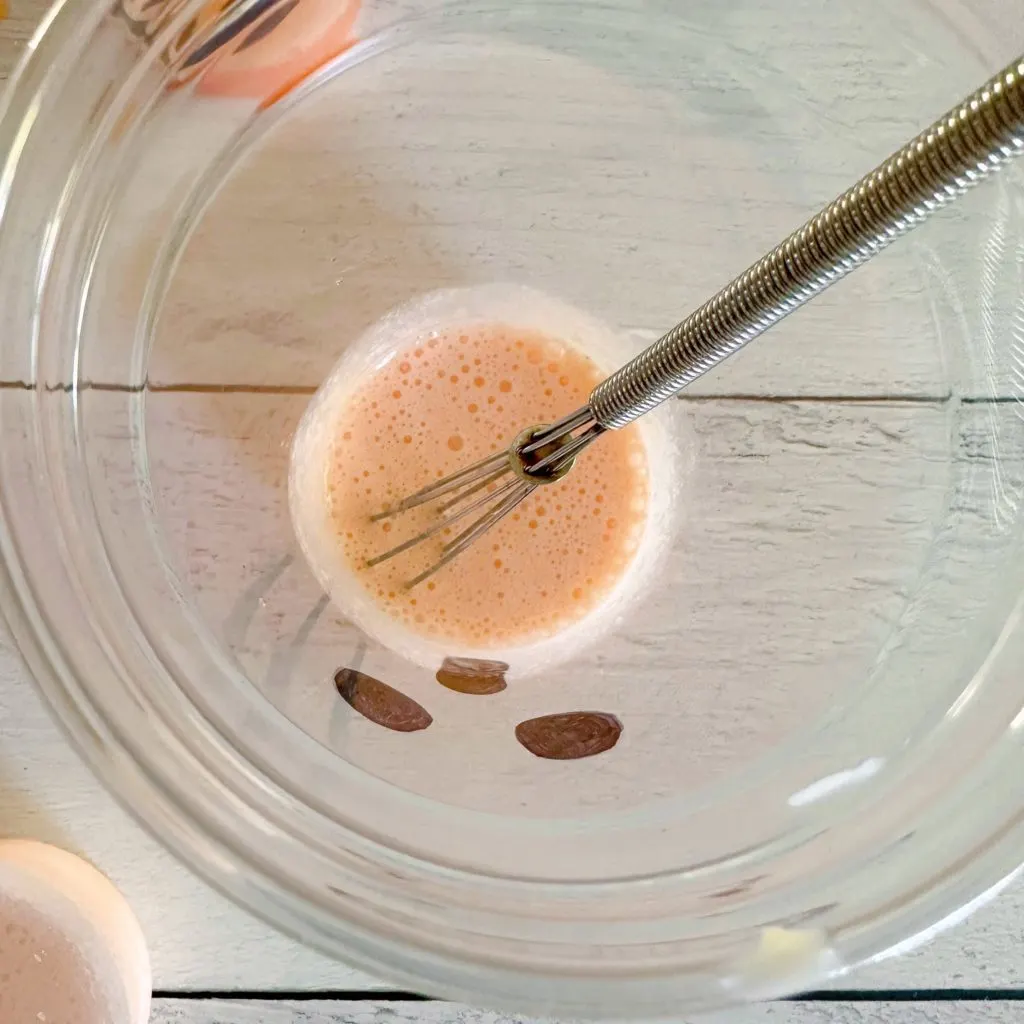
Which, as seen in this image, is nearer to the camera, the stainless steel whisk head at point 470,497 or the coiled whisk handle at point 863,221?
the coiled whisk handle at point 863,221

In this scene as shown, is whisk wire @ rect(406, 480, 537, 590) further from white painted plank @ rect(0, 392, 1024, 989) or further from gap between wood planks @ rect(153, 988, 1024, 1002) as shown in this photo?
gap between wood planks @ rect(153, 988, 1024, 1002)

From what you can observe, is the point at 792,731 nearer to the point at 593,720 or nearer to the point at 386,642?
the point at 593,720

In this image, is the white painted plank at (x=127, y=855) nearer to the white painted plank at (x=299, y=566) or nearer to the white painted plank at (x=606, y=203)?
the white painted plank at (x=299, y=566)

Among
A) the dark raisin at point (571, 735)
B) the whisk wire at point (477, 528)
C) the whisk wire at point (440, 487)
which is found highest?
the whisk wire at point (440, 487)

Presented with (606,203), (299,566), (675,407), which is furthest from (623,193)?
(299,566)

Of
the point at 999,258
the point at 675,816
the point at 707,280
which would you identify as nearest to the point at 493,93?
the point at 707,280

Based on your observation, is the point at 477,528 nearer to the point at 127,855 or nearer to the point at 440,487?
the point at 440,487

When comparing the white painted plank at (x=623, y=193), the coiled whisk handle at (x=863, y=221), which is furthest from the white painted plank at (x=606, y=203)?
the coiled whisk handle at (x=863, y=221)

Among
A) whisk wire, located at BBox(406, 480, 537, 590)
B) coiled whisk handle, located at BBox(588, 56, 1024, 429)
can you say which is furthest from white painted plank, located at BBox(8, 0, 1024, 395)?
coiled whisk handle, located at BBox(588, 56, 1024, 429)
